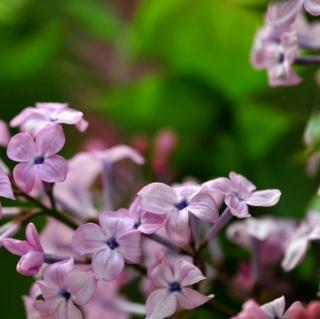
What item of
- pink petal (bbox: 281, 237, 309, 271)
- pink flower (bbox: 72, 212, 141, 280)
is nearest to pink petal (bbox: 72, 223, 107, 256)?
pink flower (bbox: 72, 212, 141, 280)

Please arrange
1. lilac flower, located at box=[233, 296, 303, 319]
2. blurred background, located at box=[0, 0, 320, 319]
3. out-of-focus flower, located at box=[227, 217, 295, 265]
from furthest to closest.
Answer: blurred background, located at box=[0, 0, 320, 319] → out-of-focus flower, located at box=[227, 217, 295, 265] → lilac flower, located at box=[233, 296, 303, 319]

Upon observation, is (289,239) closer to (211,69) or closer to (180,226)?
(180,226)

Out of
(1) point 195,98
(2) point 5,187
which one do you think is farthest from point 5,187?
(1) point 195,98

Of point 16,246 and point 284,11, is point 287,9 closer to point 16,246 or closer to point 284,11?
point 284,11

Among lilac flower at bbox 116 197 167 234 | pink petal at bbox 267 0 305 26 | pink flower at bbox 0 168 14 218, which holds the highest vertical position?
pink petal at bbox 267 0 305 26

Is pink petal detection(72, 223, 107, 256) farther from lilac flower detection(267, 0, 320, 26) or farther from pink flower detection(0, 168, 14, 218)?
lilac flower detection(267, 0, 320, 26)

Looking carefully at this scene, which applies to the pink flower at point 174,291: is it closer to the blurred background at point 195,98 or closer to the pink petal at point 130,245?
the pink petal at point 130,245
